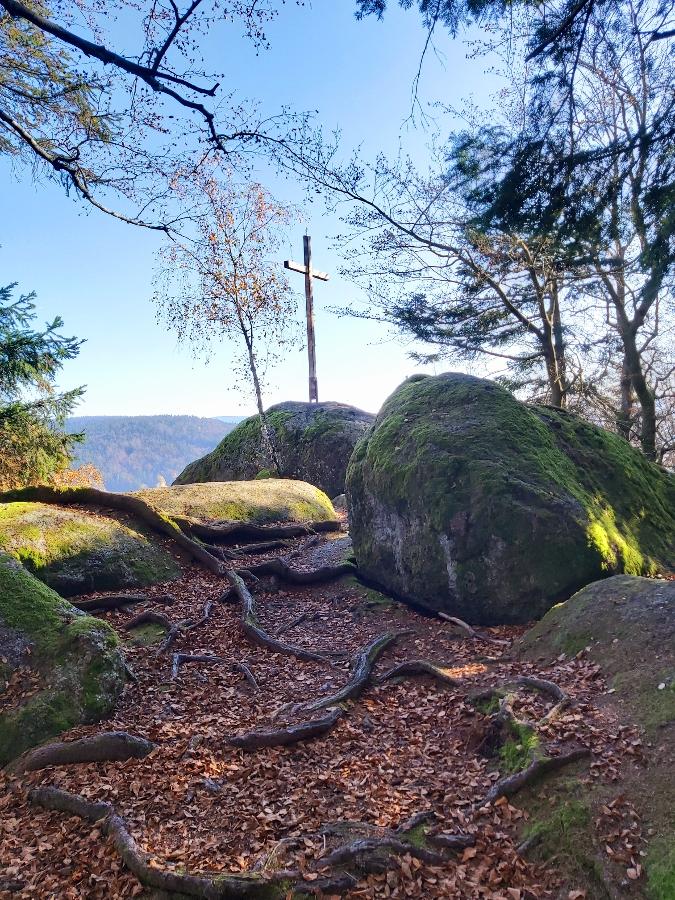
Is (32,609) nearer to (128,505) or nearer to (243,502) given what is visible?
(128,505)

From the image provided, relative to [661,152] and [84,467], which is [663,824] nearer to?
[661,152]

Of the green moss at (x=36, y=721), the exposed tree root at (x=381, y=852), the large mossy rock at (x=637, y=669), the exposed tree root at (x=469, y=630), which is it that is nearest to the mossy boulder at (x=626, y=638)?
the large mossy rock at (x=637, y=669)

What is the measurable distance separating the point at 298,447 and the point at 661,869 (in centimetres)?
1646

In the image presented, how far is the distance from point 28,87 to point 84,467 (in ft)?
69.3

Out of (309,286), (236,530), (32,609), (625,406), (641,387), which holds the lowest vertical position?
(32,609)

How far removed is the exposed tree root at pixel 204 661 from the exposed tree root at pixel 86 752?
1.53 metres

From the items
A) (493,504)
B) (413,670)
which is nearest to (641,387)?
(493,504)

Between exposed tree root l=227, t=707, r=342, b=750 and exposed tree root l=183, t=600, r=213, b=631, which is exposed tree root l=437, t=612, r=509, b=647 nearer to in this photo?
exposed tree root l=227, t=707, r=342, b=750

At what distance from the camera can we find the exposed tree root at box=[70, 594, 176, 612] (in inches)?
331

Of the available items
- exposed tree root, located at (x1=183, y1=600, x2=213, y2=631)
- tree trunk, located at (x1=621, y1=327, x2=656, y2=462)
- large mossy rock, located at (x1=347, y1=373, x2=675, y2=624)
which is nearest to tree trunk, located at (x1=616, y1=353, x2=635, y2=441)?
tree trunk, located at (x1=621, y1=327, x2=656, y2=462)

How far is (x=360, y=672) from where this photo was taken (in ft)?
21.1

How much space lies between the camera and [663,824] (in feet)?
11.5

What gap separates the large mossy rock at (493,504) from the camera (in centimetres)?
762

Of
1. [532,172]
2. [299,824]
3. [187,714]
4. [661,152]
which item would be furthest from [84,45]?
[299,824]
